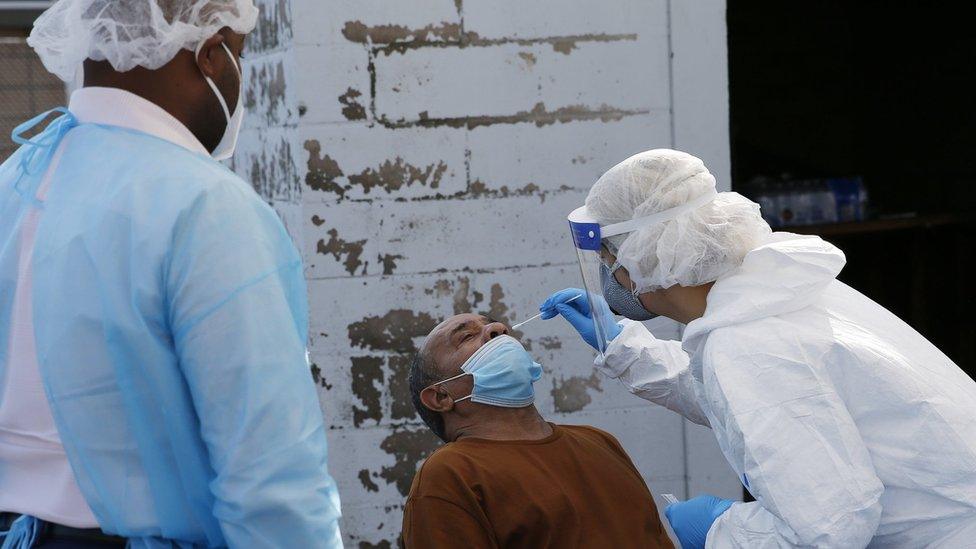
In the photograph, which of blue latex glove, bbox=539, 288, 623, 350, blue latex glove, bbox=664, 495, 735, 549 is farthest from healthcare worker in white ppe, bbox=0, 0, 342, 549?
blue latex glove, bbox=539, 288, 623, 350

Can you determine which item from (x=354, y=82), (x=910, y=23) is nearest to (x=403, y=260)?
(x=354, y=82)

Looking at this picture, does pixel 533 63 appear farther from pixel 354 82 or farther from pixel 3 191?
pixel 3 191

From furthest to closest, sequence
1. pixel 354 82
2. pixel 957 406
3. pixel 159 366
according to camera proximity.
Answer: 1. pixel 354 82
2. pixel 957 406
3. pixel 159 366

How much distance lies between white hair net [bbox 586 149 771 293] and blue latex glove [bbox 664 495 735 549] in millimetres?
522

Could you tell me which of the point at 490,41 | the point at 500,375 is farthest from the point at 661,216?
the point at 490,41

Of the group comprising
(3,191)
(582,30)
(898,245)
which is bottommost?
(898,245)

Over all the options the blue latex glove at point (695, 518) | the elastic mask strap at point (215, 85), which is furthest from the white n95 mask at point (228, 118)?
the blue latex glove at point (695, 518)

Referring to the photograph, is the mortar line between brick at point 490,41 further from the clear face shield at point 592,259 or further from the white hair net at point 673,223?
the white hair net at point 673,223

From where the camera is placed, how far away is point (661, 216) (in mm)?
2104

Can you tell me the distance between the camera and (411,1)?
3135 mm

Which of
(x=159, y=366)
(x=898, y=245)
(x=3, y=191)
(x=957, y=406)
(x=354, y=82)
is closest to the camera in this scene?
(x=159, y=366)

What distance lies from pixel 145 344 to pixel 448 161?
1819 mm

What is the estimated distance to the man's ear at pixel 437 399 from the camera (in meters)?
2.50

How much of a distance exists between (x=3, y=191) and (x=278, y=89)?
1.70 meters
